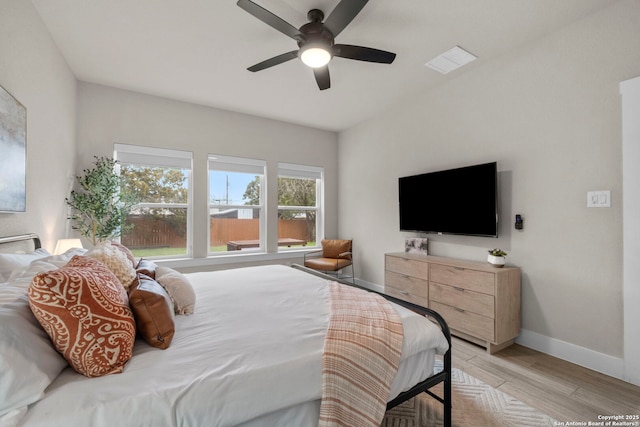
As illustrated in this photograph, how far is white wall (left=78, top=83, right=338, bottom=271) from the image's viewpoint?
3387mm

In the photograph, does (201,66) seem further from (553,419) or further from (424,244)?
(553,419)

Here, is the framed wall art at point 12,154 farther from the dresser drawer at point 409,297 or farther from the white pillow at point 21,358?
the dresser drawer at point 409,297

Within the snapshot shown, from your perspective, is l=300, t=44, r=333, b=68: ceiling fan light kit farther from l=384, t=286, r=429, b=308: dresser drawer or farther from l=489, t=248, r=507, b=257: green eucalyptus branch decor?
l=384, t=286, r=429, b=308: dresser drawer

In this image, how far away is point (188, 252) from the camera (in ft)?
13.0

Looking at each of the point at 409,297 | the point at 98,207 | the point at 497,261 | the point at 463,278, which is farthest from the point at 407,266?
the point at 98,207

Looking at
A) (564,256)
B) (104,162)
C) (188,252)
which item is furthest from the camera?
(188,252)

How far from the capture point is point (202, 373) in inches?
41.4

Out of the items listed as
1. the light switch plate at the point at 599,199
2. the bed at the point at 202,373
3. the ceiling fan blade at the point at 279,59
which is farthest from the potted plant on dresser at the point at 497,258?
the ceiling fan blade at the point at 279,59

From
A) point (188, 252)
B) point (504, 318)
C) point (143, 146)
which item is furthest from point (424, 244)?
point (143, 146)

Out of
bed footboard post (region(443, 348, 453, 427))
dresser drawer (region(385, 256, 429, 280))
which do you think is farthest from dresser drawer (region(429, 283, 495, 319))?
bed footboard post (region(443, 348, 453, 427))

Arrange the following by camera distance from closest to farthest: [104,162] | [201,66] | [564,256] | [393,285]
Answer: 1. [564,256]
2. [201,66]
3. [104,162]
4. [393,285]

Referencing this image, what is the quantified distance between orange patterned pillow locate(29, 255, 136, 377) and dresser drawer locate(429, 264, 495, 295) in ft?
8.83

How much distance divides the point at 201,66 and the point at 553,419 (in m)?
4.07

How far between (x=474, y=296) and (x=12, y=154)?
Answer: 12.0ft
